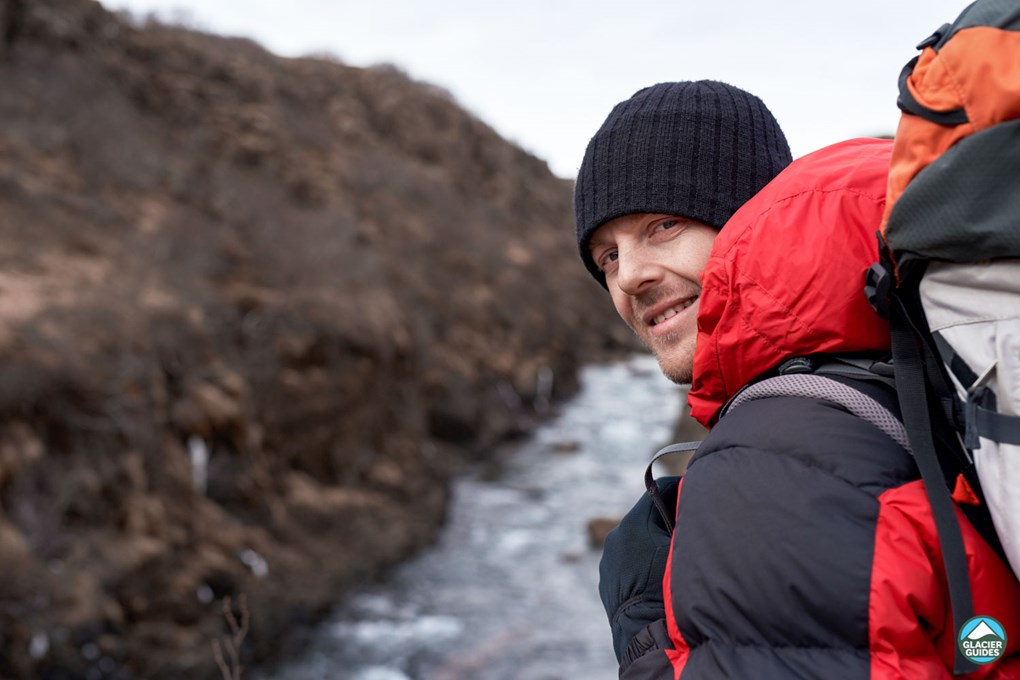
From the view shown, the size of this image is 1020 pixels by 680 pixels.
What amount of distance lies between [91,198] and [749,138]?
1223 cm

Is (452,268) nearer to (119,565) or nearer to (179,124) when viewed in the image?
(179,124)

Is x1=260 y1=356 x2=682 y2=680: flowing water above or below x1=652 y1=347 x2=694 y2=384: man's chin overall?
below

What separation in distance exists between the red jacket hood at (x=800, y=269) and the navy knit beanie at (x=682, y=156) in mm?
499

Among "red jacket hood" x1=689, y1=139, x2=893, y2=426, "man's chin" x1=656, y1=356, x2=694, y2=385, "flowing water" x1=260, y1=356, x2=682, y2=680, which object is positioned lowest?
"flowing water" x1=260, y1=356, x2=682, y2=680

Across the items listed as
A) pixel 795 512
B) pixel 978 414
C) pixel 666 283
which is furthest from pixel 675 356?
pixel 978 414

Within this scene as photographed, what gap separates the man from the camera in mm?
988

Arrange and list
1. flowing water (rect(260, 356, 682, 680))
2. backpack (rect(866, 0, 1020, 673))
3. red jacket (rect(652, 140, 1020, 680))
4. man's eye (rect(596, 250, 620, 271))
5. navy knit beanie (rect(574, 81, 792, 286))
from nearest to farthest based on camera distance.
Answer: backpack (rect(866, 0, 1020, 673)) → red jacket (rect(652, 140, 1020, 680)) → navy knit beanie (rect(574, 81, 792, 286)) → man's eye (rect(596, 250, 620, 271)) → flowing water (rect(260, 356, 682, 680))

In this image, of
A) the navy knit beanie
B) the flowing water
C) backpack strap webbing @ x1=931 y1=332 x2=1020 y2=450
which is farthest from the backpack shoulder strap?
the flowing water

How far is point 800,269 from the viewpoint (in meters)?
1.18

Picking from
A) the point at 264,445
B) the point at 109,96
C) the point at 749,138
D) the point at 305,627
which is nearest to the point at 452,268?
the point at 109,96

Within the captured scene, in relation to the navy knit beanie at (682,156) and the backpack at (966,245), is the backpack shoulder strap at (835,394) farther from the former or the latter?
the navy knit beanie at (682,156)

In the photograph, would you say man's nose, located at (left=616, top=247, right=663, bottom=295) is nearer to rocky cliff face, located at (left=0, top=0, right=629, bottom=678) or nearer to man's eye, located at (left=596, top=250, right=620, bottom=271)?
man's eye, located at (left=596, top=250, right=620, bottom=271)

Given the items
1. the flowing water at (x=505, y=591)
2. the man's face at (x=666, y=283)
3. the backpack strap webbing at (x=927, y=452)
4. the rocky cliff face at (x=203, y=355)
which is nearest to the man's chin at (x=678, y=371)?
the man's face at (x=666, y=283)

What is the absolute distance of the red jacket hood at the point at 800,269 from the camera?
117cm
